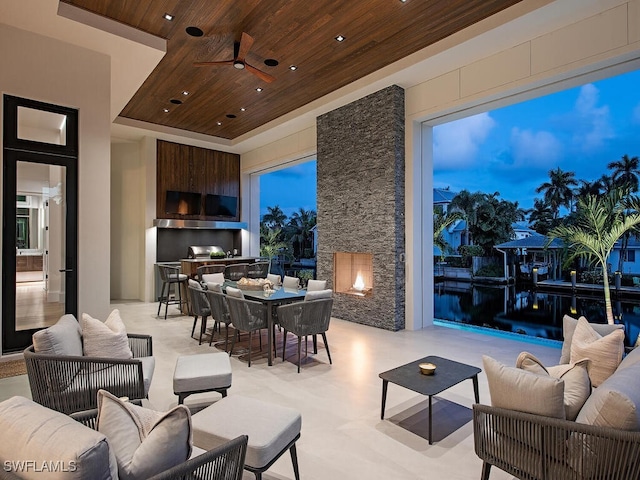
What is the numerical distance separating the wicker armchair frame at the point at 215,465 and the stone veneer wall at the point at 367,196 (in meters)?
4.83

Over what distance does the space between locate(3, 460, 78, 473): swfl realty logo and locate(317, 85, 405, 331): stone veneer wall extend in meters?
5.39

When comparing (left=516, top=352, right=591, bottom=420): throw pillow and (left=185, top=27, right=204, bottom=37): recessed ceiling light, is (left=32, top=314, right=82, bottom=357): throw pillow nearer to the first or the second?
(left=516, top=352, right=591, bottom=420): throw pillow

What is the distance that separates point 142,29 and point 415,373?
16.6 ft

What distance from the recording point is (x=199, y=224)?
9836 millimetres

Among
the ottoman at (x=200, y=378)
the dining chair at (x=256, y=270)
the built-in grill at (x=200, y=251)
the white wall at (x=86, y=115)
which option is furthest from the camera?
the built-in grill at (x=200, y=251)

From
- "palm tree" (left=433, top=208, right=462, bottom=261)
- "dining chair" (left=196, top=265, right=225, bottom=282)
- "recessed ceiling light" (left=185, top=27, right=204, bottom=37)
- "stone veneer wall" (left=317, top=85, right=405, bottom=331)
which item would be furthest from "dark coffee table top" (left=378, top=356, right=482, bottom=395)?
"dining chair" (left=196, top=265, right=225, bottom=282)

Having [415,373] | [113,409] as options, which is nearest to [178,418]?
[113,409]

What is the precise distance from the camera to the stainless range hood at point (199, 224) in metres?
9.20

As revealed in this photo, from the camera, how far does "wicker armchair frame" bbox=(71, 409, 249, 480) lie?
4.12ft

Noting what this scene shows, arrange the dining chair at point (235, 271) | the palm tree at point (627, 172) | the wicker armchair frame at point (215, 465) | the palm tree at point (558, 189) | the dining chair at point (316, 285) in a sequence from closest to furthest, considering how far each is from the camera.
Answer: the wicker armchair frame at point (215, 465) → the palm tree at point (627, 172) → the dining chair at point (316, 285) → the palm tree at point (558, 189) → the dining chair at point (235, 271)

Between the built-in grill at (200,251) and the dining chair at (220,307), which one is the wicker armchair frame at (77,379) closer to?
the dining chair at (220,307)

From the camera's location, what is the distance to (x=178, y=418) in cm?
133

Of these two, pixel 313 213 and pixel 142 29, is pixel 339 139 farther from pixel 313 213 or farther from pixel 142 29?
pixel 313 213

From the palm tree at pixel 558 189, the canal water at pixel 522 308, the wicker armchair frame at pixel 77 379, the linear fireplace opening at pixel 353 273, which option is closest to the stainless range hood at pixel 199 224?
the linear fireplace opening at pixel 353 273
